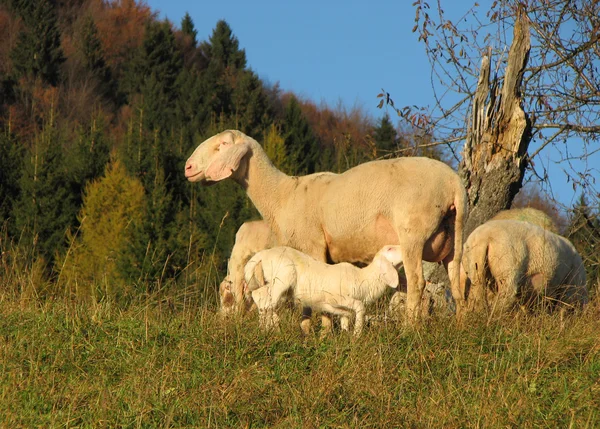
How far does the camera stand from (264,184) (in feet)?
26.7

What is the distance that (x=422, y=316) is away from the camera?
22.0 ft

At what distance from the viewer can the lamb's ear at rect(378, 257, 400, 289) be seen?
22.6 feet

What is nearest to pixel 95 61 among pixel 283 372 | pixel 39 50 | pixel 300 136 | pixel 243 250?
pixel 39 50

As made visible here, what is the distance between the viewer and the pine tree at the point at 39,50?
5325 cm

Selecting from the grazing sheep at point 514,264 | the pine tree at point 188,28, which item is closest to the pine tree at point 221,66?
the pine tree at point 188,28

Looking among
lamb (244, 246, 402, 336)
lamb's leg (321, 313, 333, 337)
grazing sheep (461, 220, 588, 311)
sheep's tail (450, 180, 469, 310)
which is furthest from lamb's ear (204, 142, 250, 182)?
grazing sheep (461, 220, 588, 311)

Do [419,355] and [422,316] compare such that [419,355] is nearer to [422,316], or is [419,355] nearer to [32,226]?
[422,316]

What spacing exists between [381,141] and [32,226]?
20.9 meters

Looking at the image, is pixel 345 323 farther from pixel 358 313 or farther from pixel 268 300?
pixel 268 300

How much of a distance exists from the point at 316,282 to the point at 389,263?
635 mm

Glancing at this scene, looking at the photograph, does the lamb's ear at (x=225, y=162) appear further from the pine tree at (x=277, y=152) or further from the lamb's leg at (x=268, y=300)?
the pine tree at (x=277, y=152)

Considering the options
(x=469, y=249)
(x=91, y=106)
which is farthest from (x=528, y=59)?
(x=91, y=106)

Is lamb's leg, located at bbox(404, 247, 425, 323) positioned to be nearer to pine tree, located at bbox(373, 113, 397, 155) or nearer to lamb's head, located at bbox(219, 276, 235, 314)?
lamb's head, located at bbox(219, 276, 235, 314)

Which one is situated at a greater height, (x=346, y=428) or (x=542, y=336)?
(x=542, y=336)
